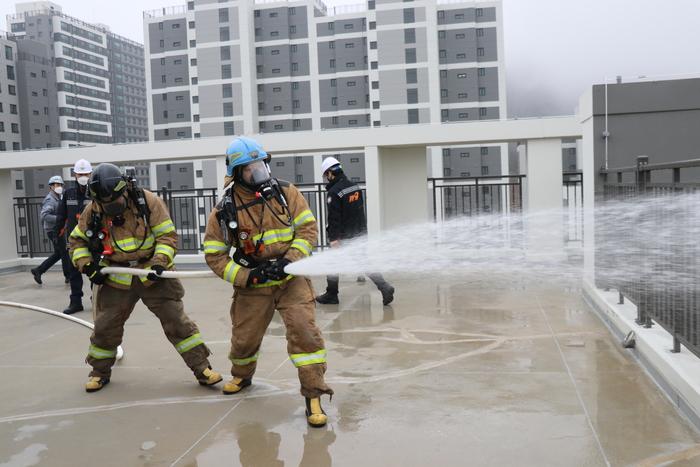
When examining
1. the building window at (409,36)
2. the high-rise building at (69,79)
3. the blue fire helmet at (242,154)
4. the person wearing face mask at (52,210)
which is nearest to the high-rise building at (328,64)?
the building window at (409,36)

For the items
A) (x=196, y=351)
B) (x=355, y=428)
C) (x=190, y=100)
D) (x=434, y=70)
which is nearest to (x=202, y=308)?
(x=196, y=351)

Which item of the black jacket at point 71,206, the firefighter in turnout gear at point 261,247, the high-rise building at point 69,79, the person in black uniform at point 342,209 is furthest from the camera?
the high-rise building at point 69,79

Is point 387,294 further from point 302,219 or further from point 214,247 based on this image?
point 214,247

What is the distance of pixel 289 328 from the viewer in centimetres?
418

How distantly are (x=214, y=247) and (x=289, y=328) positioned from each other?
78cm

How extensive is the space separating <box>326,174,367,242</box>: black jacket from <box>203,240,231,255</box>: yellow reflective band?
342cm

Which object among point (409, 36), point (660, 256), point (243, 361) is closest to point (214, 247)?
point (243, 361)

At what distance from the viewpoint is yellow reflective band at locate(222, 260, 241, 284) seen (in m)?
4.23

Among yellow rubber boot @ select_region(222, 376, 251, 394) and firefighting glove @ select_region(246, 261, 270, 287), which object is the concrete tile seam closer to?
firefighting glove @ select_region(246, 261, 270, 287)

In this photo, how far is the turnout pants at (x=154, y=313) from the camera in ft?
16.1

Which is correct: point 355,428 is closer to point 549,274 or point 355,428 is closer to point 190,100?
point 549,274

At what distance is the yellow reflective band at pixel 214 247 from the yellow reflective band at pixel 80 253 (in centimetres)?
114

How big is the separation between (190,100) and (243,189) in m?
86.1

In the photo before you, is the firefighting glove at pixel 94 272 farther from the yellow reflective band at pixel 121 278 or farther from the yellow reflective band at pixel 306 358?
the yellow reflective band at pixel 306 358
